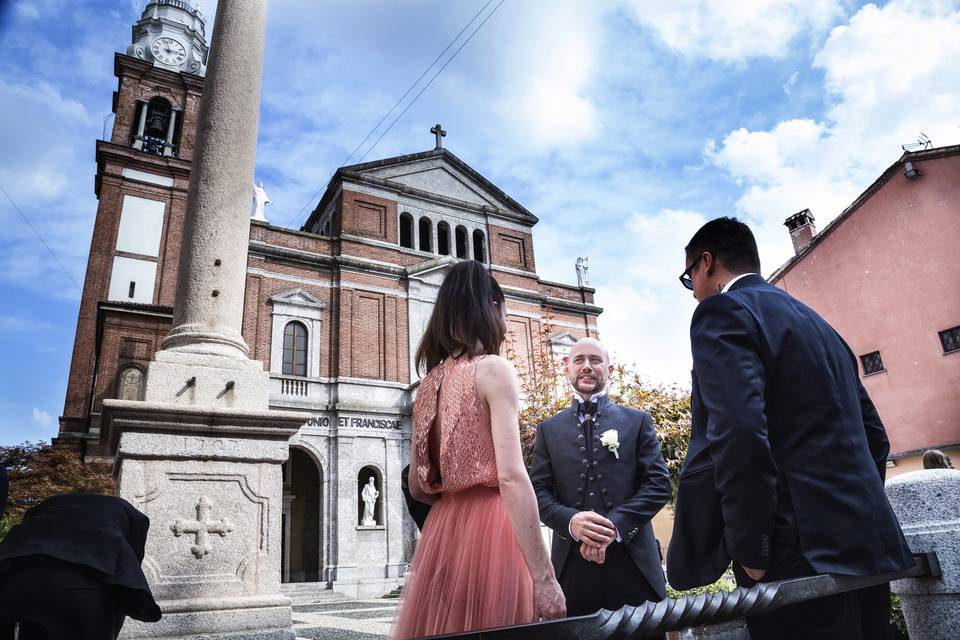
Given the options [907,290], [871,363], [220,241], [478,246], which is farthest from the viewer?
[478,246]

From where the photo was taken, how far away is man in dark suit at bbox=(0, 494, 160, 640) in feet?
7.88

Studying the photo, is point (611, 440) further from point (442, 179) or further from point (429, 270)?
point (442, 179)

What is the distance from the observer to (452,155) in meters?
27.2

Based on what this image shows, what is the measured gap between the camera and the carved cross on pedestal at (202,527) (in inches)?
149

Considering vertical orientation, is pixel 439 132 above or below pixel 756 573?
above

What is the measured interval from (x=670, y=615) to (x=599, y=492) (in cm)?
203

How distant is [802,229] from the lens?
79.3ft

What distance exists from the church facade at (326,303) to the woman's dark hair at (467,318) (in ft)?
58.3

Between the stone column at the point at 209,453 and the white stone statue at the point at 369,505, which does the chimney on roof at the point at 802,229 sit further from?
the stone column at the point at 209,453

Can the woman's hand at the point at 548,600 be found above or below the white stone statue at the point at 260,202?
below

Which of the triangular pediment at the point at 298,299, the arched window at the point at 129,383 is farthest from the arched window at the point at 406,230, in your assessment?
the arched window at the point at 129,383

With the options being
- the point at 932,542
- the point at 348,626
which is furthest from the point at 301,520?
the point at 932,542

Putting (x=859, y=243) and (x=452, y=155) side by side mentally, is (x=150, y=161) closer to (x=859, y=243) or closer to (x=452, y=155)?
(x=452, y=155)

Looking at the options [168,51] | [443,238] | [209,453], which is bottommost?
[209,453]
